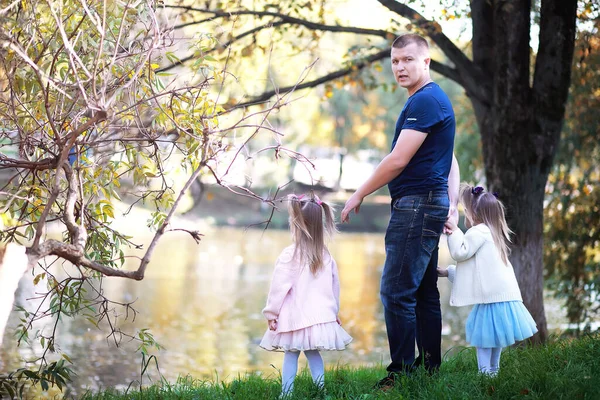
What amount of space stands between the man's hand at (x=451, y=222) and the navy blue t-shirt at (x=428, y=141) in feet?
0.82

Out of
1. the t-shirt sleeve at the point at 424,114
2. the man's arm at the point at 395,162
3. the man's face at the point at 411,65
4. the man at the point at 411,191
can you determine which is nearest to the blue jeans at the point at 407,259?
the man at the point at 411,191

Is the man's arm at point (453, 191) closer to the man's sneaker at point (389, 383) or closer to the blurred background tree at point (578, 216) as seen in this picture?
the man's sneaker at point (389, 383)

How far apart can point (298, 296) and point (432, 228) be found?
87cm

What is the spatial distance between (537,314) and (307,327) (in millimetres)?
3113

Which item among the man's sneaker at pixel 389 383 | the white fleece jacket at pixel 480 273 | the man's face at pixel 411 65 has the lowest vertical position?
the man's sneaker at pixel 389 383

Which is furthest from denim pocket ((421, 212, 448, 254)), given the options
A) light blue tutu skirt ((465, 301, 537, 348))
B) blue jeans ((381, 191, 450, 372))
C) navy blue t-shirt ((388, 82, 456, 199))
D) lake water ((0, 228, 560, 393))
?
lake water ((0, 228, 560, 393))

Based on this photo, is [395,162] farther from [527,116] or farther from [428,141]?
[527,116]

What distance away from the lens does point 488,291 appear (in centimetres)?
460

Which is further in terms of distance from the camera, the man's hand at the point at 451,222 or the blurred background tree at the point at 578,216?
the blurred background tree at the point at 578,216

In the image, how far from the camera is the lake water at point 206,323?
28.2 feet

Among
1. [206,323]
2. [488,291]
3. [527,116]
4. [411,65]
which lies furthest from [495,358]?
[206,323]

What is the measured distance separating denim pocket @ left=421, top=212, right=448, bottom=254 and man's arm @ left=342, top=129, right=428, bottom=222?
29cm

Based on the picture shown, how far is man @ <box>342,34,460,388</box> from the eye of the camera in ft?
13.5

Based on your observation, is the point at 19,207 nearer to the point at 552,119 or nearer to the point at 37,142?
the point at 37,142
